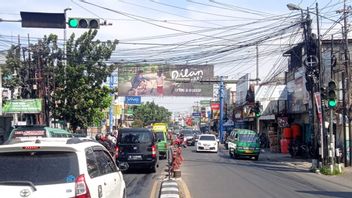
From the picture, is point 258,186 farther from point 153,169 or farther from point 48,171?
point 48,171

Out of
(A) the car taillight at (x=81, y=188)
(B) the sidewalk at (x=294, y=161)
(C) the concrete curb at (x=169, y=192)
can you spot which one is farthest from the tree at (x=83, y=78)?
(A) the car taillight at (x=81, y=188)

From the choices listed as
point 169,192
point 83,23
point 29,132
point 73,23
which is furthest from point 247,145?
point 169,192

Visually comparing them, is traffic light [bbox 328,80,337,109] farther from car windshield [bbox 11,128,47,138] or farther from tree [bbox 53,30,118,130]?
tree [bbox 53,30,118,130]

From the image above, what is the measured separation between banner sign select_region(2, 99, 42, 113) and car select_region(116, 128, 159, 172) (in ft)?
42.3

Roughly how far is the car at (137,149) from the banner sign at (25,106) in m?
12.9

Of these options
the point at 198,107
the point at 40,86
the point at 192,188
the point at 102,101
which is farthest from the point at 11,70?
the point at 198,107

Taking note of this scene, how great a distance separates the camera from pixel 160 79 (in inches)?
2384

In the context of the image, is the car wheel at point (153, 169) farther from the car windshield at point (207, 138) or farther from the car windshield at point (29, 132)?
the car windshield at point (207, 138)

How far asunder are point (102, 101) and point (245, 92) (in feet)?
101

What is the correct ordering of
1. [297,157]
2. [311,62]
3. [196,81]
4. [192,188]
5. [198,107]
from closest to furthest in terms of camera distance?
[192,188] < [311,62] < [297,157] < [196,81] < [198,107]

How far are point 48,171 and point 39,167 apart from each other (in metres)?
0.13

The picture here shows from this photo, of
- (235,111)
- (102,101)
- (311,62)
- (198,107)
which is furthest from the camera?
(198,107)

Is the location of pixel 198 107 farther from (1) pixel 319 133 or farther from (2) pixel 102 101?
(1) pixel 319 133

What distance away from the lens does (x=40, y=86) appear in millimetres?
37656
